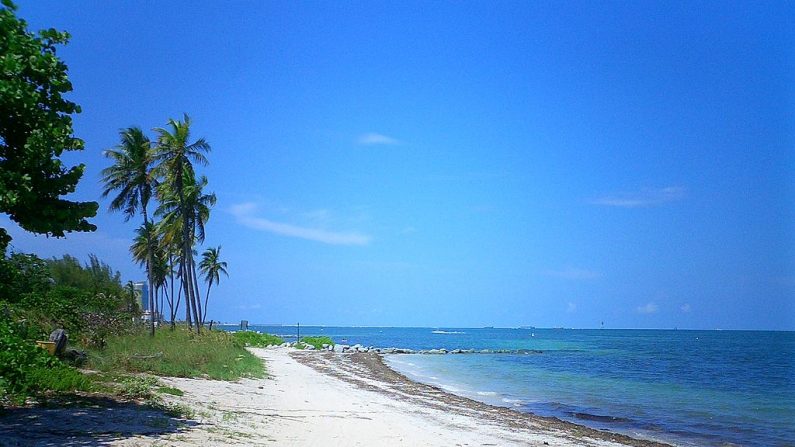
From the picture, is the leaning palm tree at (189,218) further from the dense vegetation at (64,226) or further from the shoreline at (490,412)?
the shoreline at (490,412)

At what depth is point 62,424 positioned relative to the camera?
9578 millimetres

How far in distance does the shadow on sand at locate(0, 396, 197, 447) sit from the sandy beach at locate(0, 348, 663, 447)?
15mm

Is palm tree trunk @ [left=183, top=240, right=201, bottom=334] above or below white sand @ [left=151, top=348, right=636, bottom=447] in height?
above

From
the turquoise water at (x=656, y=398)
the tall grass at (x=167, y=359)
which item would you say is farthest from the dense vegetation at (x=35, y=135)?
the turquoise water at (x=656, y=398)

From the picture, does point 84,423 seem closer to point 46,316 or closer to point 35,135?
point 35,135

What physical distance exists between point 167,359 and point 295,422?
28.3ft

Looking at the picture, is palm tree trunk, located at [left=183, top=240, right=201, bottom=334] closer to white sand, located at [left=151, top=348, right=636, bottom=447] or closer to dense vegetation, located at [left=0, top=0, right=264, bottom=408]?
dense vegetation, located at [left=0, top=0, right=264, bottom=408]

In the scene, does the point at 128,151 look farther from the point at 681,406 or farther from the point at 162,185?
the point at 681,406

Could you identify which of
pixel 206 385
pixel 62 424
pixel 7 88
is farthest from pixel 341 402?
pixel 7 88

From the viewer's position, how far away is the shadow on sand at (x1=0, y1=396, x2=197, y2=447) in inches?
343

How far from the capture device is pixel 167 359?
65.2 ft

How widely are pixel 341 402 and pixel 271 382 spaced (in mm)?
4493

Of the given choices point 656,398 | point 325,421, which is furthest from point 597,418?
point 325,421

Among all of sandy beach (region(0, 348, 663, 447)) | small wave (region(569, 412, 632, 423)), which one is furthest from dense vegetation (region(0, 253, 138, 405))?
small wave (region(569, 412, 632, 423))
